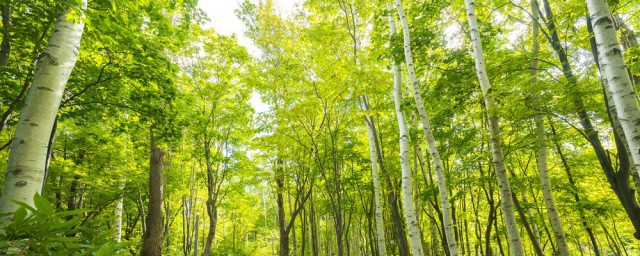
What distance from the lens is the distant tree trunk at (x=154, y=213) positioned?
696 cm

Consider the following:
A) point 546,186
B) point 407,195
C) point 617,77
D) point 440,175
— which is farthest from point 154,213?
point 546,186

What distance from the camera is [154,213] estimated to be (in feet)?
23.2

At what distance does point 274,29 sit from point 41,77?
27.7 ft

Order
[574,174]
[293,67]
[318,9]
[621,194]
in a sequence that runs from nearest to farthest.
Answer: [621,194]
[293,67]
[318,9]
[574,174]

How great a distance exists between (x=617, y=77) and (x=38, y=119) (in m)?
4.48

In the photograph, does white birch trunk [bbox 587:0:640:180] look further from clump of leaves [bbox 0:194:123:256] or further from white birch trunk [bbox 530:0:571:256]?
clump of leaves [bbox 0:194:123:256]

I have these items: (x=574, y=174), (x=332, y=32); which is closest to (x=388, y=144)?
(x=332, y=32)

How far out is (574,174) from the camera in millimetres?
8547

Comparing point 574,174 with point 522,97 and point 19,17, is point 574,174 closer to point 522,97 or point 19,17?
point 522,97

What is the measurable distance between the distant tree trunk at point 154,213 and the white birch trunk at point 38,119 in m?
5.07

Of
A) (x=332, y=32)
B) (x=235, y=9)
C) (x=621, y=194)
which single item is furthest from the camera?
(x=235, y=9)

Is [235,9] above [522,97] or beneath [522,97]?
above

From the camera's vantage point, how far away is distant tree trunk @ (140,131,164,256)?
6.96 meters

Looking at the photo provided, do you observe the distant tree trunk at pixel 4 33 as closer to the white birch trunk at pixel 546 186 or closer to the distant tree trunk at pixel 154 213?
the distant tree trunk at pixel 154 213
